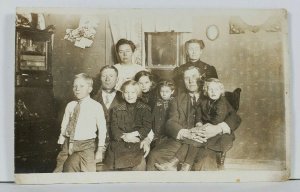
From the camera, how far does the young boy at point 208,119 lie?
4.40 feet

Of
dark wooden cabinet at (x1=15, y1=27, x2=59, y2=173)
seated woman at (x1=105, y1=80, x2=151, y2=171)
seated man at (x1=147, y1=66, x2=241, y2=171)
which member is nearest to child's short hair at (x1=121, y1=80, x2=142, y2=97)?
seated woman at (x1=105, y1=80, x2=151, y2=171)

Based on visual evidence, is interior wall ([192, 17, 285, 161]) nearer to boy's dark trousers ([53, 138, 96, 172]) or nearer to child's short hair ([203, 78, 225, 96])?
child's short hair ([203, 78, 225, 96])

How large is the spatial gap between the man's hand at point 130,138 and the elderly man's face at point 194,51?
29 centimetres

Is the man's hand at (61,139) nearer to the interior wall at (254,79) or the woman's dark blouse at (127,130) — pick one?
the woman's dark blouse at (127,130)

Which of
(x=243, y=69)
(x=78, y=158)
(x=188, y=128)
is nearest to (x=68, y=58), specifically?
(x=78, y=158)

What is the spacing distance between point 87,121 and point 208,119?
0.37m

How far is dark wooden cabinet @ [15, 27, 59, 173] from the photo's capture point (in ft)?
4.38

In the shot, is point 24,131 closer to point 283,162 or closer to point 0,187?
point 0,187

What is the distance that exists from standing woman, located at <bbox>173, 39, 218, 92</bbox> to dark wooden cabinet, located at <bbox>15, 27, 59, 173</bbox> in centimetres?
39

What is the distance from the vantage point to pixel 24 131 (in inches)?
52.7

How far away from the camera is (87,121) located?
1.34 m

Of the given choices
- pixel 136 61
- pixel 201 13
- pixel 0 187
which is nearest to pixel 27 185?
pixel 0 187

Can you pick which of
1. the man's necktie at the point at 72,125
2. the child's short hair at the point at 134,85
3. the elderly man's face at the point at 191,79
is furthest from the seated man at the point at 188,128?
the man's necktie at the point at 72,125

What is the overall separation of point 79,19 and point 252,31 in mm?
535
